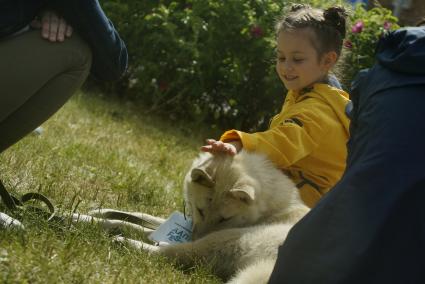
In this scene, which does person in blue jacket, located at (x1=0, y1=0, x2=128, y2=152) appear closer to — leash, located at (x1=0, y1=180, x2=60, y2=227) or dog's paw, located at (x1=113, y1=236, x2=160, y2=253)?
leash, located at (x1=0, y1=180, x2=60, y2=227)

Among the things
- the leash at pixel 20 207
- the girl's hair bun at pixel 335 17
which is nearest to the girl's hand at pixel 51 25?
the leash at pixel 20 207

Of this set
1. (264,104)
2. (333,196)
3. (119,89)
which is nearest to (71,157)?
(333,196)

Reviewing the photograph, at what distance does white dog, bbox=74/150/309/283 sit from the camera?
11.2 feet

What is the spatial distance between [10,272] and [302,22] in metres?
2.49

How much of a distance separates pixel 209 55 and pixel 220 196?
4.71 meters

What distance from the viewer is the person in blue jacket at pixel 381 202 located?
238 centimetres

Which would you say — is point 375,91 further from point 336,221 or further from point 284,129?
point 284,129

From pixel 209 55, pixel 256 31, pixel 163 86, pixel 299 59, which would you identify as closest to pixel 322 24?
pixel 299 59

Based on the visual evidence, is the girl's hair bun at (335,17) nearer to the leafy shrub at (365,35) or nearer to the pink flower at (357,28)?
the leafy shrub at (365,35)

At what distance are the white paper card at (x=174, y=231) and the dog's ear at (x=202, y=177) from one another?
0.37 m

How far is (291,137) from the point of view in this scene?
153 inches

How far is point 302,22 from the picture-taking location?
4203 millimetres

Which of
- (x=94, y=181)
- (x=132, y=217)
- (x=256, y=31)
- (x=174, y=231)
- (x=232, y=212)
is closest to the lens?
(x=232, y=212)

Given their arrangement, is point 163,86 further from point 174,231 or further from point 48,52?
point 48,52
